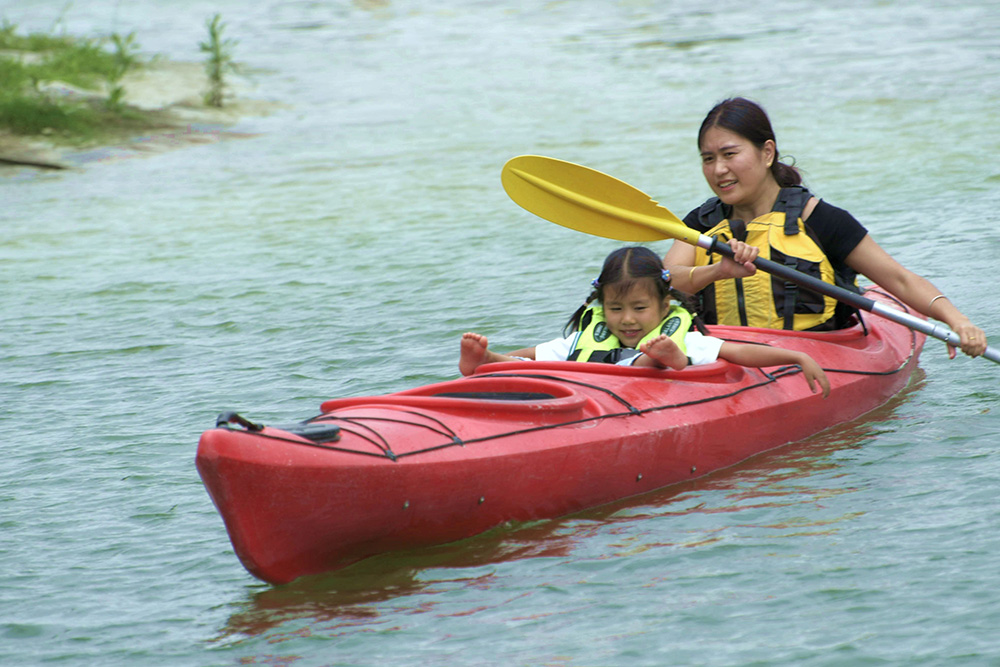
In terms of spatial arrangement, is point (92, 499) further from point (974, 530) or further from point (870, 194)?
point (870, 194)

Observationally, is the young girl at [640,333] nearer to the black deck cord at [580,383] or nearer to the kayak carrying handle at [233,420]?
the black deck cord at [580,383]

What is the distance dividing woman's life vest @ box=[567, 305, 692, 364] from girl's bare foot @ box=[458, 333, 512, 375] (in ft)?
0.90

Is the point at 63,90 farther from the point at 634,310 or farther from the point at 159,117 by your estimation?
the point at 634,310

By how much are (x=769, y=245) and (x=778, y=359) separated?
17.5 inches

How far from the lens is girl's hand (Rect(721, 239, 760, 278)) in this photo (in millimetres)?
3906

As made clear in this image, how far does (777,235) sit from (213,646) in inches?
86.3

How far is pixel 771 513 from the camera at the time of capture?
3527 mm

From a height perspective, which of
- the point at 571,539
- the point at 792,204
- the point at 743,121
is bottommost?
the point at 571,539

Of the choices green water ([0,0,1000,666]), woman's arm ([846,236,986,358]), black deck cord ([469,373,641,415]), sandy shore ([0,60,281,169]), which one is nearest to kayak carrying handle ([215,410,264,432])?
green water ([0,0,1000,666])

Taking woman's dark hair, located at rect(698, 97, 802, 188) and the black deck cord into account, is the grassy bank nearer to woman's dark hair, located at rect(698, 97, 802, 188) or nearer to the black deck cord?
woman's dark hair, located at rect(698, 97, 802, 188)

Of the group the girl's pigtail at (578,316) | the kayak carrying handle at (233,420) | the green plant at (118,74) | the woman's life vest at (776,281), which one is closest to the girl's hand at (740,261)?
the woman's life vest at (776,281)

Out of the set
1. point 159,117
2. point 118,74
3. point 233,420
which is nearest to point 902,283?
point 233,420

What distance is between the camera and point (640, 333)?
12.9 ft

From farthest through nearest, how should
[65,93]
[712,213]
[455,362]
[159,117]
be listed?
[159,117] < [65,93] < [455,362] < [712,213]
